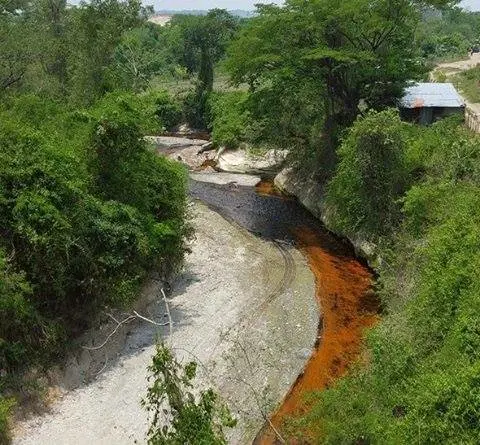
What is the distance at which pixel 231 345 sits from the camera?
19.4 m

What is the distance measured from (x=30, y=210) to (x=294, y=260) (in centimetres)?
1372

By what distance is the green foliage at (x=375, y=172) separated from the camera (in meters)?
24.2

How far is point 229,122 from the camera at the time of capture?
45906mm

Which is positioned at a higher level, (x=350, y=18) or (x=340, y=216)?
(x=350, y=18)

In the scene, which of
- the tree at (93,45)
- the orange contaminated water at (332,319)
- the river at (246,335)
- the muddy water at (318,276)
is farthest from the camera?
the tree at (93,45)

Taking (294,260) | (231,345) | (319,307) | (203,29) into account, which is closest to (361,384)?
(231,345)

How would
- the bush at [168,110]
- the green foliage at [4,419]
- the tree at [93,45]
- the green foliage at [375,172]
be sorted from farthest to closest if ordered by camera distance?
the bush at [168,110] < the tree at [93,45] < the green foliage at [375,172] < the green foliage at [4,419]

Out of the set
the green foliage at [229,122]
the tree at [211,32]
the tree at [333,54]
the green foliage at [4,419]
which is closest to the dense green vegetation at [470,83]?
the tree at [333,54]

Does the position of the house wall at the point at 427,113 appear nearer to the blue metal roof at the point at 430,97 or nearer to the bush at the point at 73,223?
the blue metal roof at the point at 430,97

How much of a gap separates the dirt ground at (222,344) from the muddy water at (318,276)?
443mm

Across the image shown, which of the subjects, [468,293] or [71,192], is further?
[71,192]

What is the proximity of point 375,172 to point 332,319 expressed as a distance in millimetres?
7431

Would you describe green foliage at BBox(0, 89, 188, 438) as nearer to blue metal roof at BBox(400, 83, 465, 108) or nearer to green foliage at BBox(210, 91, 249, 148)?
blue metal roof at BBox(400, 83, 465, 108)

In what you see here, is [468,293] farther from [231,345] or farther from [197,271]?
[197,271]
